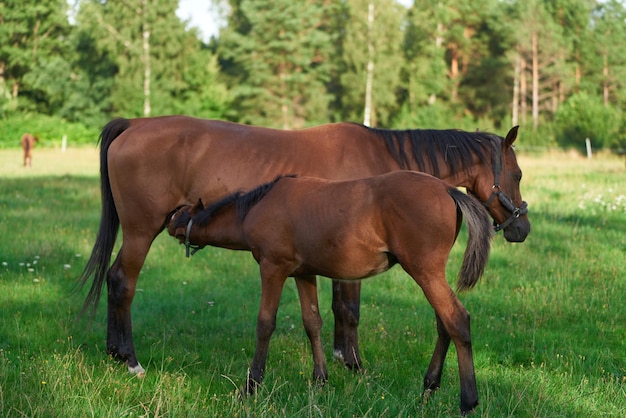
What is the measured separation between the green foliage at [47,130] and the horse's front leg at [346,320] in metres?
41.0

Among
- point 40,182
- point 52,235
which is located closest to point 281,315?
point 52,235

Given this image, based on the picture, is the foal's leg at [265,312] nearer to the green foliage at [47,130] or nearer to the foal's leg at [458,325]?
the foal's leg at [458,325]

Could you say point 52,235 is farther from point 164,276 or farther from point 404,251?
point 404,251

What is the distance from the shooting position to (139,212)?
6.09 m

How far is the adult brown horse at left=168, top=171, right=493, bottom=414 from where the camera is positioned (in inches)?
171

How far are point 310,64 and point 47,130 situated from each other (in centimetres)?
1948

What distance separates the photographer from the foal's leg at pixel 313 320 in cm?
513

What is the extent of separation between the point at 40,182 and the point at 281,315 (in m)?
13.7

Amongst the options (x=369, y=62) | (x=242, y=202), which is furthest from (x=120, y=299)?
(x=369, y=62)

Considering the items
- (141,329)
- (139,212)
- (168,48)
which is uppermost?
(168,48)

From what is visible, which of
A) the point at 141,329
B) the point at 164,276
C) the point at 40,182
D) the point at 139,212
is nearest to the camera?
the point at 139,212

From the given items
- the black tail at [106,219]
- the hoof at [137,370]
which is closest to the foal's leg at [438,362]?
the hoof at [137,370]

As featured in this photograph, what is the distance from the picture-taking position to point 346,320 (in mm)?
5918

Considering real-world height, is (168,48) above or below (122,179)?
above
